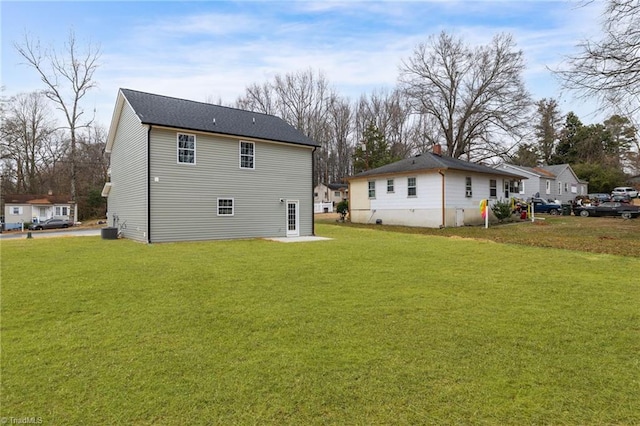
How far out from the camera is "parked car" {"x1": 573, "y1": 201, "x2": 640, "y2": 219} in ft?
80.3

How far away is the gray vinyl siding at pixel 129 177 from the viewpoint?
14.2m

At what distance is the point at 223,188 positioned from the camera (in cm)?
1548

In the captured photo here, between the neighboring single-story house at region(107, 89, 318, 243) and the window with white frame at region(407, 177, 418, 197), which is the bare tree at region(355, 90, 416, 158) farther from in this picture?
the neighboring single-story house at region(107, 89, 318, 243)

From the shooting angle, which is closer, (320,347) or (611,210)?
(320,347)

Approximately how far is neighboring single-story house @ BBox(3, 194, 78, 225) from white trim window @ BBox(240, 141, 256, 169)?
99.6ft

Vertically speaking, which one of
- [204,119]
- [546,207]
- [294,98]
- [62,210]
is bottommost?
[546,207]

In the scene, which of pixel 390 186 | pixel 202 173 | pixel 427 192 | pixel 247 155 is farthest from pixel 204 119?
pixel 427 192

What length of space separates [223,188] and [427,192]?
12.5 m

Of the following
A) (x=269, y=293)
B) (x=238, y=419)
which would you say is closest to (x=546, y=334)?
(x=238, y=419)

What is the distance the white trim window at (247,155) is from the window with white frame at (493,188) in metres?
16.8

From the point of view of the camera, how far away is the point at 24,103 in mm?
35938

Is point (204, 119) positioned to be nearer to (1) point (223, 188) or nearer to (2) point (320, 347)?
(1) point (223, 188)

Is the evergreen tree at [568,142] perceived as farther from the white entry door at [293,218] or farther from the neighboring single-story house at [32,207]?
the neighboring single-story house at [32,207]

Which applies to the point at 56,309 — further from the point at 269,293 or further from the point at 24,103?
the point at 24,103
